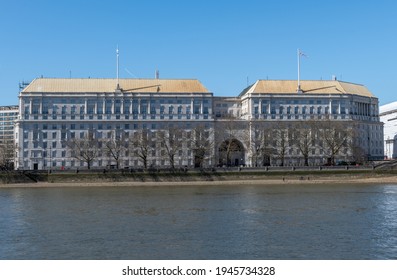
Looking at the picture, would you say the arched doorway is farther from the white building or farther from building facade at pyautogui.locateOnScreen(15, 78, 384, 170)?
the white building

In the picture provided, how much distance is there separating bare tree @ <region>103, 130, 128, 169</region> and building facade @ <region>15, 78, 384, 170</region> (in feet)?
0.77

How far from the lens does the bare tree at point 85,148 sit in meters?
115

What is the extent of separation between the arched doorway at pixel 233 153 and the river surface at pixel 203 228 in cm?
5882

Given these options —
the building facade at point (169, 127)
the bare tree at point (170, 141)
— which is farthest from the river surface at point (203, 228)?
the building facade at point (169, 127)

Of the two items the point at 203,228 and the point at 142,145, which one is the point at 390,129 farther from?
the point at 203,228

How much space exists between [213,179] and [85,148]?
96.0ft

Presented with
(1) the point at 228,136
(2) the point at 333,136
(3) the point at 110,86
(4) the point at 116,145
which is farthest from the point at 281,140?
(3) the point at 110,86

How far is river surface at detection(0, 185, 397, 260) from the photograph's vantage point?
33312mm

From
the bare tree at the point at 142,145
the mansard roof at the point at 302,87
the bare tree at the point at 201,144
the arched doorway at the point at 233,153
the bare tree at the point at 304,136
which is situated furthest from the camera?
the mansard roof at the point at 302,87

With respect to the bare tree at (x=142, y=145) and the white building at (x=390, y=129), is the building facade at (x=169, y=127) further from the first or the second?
the white building at (x=390, y=129)

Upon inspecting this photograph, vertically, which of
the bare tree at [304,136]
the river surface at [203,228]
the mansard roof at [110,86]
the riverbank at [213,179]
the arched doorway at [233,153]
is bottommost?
the river surface at [203,228]

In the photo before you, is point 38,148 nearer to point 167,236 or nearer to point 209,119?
point 209,119

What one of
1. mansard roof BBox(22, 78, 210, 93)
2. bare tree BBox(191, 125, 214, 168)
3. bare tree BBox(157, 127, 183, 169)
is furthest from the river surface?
mansard roof BBox(22, 78, 210, 93)

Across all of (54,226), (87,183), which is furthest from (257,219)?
(87,183)
